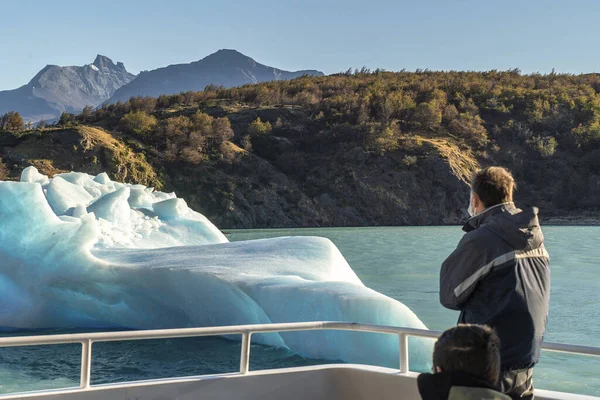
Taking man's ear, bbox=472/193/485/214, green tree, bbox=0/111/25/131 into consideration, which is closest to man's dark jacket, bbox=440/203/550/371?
man's ear, bbox=472/193/485/214

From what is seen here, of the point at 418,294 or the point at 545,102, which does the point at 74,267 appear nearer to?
the point at 418,294

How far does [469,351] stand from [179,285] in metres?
7.23

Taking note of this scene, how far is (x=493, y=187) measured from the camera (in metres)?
2.22

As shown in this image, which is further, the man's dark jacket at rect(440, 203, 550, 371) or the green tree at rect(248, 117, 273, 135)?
the green tree at rect(248, 117, 273, 135)

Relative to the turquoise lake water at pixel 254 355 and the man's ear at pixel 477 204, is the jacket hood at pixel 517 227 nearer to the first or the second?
the man's ear at pixel 477 204

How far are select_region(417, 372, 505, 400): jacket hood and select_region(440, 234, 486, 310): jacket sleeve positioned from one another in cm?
39

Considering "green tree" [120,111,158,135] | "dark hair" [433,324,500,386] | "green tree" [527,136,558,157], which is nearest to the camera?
"dark hair" [433,324,500,386]

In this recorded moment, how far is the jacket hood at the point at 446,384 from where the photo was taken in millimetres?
1747

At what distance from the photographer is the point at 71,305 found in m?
10.1

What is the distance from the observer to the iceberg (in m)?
6.95

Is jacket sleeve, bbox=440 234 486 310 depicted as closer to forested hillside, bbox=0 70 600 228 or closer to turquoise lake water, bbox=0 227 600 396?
turquoise lake water, bbox=0 227 600 396

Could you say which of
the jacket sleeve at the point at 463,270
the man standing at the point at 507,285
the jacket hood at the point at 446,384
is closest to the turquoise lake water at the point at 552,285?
the man standing at the point at 507,285

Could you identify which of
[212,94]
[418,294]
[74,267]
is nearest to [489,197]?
[74,267]

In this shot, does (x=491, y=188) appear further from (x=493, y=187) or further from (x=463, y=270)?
(x=463, y=270)
